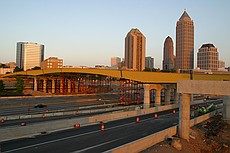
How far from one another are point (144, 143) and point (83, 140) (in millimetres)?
5990

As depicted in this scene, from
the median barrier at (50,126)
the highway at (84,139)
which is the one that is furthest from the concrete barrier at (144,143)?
the median barrier at (50,126)

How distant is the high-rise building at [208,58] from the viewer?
578 feet

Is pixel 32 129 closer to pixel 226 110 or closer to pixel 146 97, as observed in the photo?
pixel 146 97

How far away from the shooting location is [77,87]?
95000 millimetres

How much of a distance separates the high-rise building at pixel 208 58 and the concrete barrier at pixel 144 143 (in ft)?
542

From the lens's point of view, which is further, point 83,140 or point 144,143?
point 83,140

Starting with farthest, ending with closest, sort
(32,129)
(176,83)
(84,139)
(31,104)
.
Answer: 1. (31,104)
2. (176,83)
3. (32,129)
4. (84,139)

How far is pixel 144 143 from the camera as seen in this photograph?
19703 mm

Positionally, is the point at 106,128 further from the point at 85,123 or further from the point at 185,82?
the point at 185,82

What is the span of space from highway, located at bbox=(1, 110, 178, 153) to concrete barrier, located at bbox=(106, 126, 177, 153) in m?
2.36

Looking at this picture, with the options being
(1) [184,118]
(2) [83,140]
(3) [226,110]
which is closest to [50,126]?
(2) [83,140]

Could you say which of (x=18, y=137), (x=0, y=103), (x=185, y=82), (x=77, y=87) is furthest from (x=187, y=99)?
(x=77, y=87)

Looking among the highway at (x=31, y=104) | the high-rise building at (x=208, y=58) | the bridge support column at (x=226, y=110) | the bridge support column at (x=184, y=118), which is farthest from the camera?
the high-rise building at (x=208, y=58)

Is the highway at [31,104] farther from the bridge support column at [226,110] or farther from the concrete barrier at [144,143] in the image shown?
the bridge support column at [226,110]
